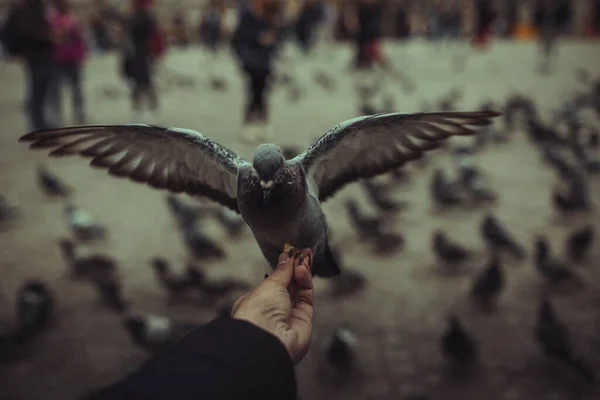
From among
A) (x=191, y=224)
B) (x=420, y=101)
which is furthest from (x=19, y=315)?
(x=420, y=101)

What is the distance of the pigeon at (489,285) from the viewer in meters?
4.59

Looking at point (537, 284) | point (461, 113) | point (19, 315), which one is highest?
point (461, 113)

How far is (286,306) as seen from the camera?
72.1 inches

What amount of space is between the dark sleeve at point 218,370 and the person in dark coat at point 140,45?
852cm

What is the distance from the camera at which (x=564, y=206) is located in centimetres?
632

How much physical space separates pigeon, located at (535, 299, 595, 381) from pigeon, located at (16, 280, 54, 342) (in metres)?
3.51

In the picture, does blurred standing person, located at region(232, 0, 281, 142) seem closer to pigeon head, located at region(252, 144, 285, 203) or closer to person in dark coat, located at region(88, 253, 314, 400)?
pigeon head, located at region(252, 144, 285, 203)

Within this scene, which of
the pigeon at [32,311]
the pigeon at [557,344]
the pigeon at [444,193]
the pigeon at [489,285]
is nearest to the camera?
the pigeon at [557,344]

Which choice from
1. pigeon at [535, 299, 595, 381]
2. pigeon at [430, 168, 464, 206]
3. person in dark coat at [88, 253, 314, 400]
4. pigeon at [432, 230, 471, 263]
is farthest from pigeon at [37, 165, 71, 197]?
person in dark coat at [88, 253, 314, 400]

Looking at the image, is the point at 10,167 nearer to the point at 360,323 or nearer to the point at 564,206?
the point at 360,323

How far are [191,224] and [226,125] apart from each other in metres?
4.90

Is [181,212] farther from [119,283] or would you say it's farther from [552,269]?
[552,269]

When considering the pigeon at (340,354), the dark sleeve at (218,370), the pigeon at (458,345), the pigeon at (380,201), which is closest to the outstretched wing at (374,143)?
the dark sleeve at (218,370)

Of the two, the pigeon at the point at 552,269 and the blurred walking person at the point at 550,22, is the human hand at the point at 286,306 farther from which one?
the blurred walking person at the point at 550,22
